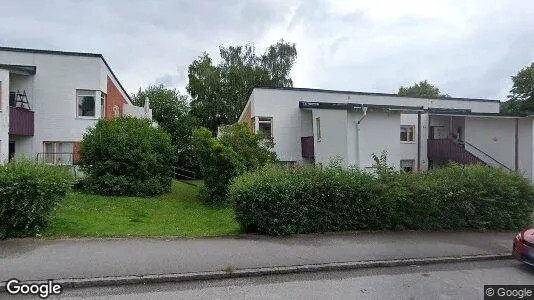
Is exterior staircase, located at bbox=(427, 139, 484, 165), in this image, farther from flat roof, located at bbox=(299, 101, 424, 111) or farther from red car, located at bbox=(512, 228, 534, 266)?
red car, located at bbox=(512, 228, 534, 266)

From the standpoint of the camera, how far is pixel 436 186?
34.3ft

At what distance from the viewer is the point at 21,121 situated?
18.0m

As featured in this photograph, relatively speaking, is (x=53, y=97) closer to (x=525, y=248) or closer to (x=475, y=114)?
(x=525, y=248)

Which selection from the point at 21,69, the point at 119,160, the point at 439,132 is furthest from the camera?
the point at 439,132

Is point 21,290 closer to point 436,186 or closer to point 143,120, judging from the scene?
point 436,186

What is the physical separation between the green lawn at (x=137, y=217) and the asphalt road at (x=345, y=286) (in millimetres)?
3219

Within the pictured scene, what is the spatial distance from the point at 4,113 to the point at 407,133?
21746 mm

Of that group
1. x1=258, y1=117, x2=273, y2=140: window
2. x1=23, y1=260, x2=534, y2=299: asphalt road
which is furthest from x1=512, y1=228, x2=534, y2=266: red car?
x1=258, y1=117, x2=273, y2=140: window

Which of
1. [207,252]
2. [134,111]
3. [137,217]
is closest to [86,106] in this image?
[134,111]

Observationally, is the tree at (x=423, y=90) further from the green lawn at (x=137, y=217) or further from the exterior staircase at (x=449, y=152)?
the green lawn at (x=137, y=217)

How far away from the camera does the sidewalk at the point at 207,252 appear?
623 centimetres

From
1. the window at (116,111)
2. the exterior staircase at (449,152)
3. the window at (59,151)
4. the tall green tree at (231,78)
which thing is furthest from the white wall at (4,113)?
the exterior staircase at (449,152)

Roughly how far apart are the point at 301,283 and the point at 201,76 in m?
30.3

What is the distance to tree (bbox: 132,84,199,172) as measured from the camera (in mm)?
31219
